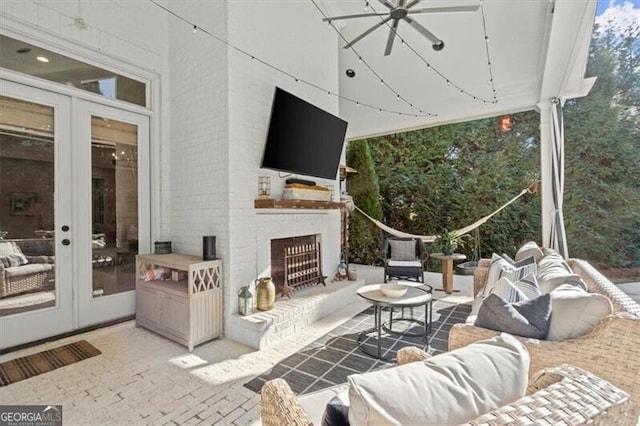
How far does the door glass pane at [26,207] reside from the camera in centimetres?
265

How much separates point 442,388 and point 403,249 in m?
4.10

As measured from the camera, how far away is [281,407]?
1.00 m

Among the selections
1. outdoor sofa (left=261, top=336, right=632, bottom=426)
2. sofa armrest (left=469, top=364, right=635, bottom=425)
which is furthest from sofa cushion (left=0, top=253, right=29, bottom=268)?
sofa armrest (left=469, top=364, right=635, bottom=425)

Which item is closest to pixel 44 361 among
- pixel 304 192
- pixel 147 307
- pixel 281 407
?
pixel 147 307

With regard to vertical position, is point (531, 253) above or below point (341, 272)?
above

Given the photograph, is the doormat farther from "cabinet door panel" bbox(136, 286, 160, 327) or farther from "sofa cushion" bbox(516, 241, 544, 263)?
"sofa cushion" bbox(516, 241, 544, 263)

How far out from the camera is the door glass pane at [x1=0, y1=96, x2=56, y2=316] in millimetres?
2646

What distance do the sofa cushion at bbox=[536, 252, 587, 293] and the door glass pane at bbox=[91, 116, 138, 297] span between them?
3.72 metres

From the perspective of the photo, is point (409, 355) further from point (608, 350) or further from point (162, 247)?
point (162, 247)

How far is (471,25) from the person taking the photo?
13.0 feet

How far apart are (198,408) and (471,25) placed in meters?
4.82

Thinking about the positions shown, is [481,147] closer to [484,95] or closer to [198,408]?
[484,95]

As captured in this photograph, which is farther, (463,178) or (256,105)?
(463,178)

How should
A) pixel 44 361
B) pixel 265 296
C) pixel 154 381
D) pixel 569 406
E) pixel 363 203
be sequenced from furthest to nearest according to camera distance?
1. pixel 363 203
2. pixel 265 296
3. pixel 44 361
4. pixel 154 381
5. pixel 569 406
